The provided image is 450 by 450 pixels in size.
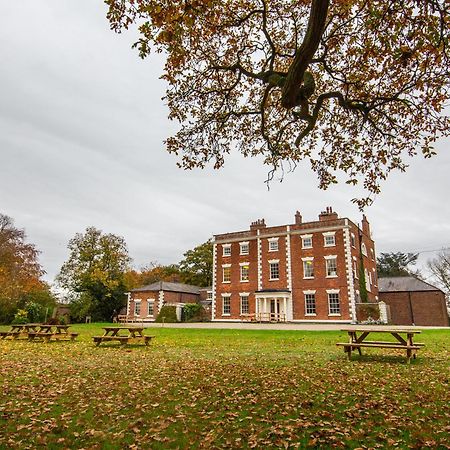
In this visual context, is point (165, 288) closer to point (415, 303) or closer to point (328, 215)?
point (328, 215)

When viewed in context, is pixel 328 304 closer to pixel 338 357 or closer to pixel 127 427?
pixel 338 357

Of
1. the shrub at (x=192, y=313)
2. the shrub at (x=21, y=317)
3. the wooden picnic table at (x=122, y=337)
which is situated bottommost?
the wooden picnic table at (x=122, y=337)

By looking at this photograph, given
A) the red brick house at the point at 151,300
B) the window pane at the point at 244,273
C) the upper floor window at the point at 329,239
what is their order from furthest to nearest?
the red brick house at the point at 151,300 < the window pane at the point at 244,273 < the upper floor window at the point at 329,239

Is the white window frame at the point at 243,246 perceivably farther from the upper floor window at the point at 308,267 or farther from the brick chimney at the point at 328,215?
the brick chimney at the point at 328,215

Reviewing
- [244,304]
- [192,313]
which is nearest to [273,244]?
[244,304]

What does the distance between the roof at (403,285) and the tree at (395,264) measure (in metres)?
22.0

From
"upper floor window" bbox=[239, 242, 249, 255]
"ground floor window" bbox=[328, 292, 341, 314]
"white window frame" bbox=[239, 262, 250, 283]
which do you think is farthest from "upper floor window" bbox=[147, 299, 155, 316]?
"ground floor window" bbox=[328, 292, 341, 314]

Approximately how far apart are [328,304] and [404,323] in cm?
1007

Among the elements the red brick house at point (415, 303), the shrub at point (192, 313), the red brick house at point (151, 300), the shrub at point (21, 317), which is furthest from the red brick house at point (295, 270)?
the shrub at point (21, 317)

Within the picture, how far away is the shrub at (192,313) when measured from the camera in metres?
43.2

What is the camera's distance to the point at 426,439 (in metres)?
4.17

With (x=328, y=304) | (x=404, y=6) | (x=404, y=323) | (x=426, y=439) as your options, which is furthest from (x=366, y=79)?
(x=404, y=323)

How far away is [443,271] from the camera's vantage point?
4984 cm

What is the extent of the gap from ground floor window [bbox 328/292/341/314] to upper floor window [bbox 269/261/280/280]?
19.2 feet
